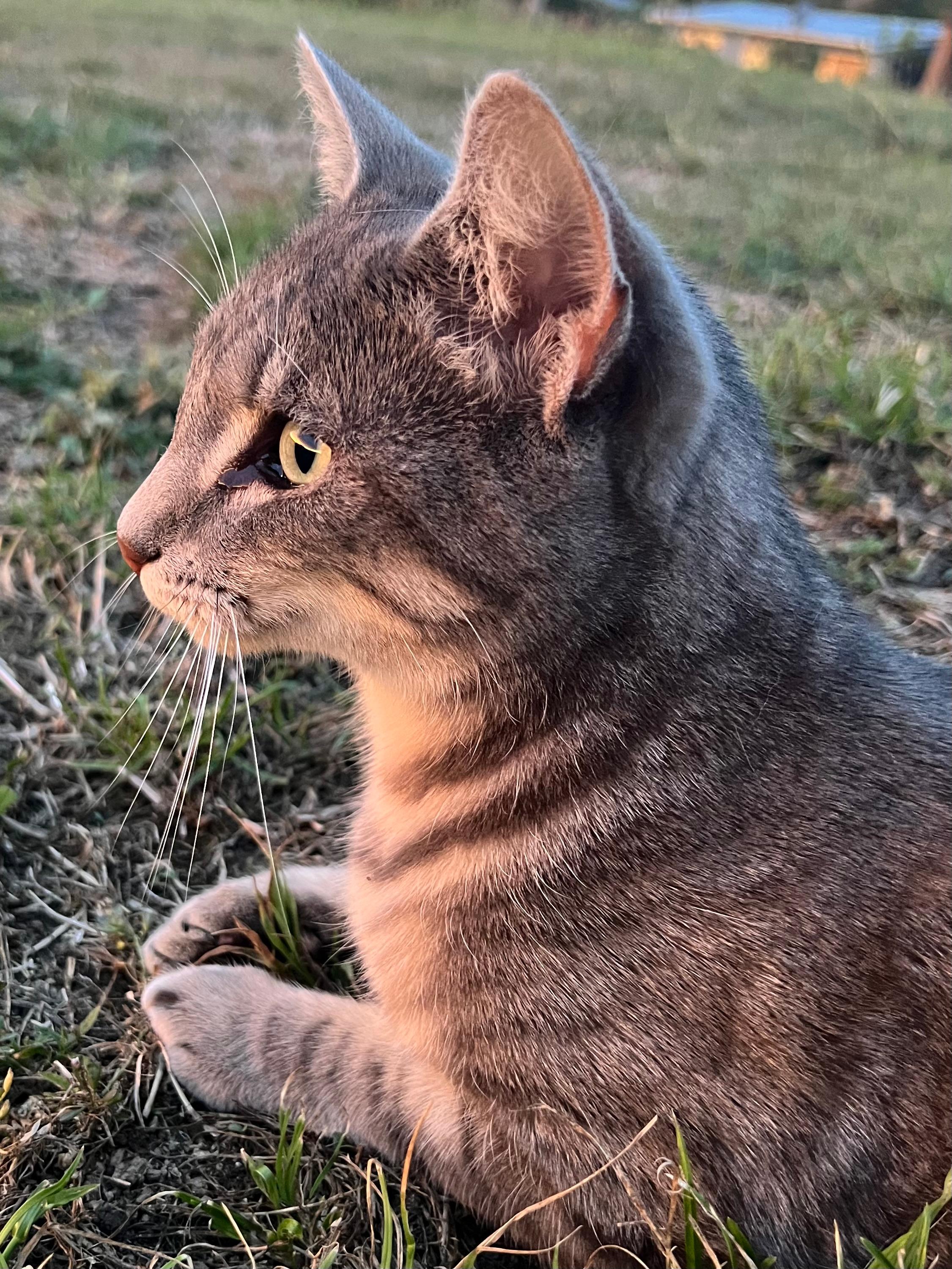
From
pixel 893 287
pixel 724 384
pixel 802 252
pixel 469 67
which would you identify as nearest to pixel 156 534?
pixel 724 384

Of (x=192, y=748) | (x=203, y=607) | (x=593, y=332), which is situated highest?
(x=593, y=332)

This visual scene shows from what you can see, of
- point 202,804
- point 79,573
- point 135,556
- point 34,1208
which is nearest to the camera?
point 34,1208

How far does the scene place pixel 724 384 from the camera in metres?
1.40

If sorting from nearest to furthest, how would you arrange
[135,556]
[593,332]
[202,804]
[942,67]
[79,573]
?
[593,332], [135,556], [202,804], [79,573], [942,67]

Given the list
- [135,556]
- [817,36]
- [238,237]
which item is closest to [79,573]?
[135,556]

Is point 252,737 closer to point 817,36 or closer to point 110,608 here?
point 110,608

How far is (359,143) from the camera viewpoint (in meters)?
1.57

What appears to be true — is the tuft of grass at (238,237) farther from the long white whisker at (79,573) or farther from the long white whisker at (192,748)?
the long white whisker at (192,748)

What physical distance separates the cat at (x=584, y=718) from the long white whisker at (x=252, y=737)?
1.1 inches

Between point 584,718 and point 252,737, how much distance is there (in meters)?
0.69

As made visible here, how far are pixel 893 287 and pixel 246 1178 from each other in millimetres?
4253

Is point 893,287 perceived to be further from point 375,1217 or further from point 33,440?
point 375,1217

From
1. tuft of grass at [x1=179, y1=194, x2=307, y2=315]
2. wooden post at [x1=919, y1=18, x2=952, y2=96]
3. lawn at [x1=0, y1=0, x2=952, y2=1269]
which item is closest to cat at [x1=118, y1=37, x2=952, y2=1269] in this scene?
lawn at [x1=0, y1=0, x2=952, y2=1269]

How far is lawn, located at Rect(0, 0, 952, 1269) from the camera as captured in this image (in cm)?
145
